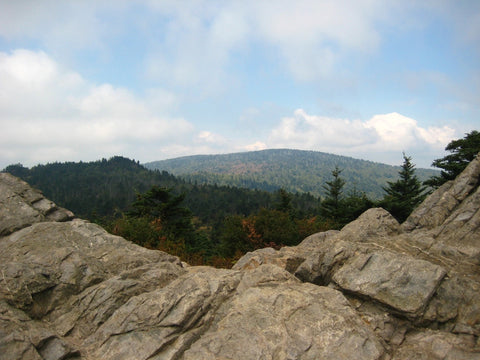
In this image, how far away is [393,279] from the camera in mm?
6930

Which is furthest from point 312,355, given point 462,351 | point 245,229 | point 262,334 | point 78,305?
point 245,229

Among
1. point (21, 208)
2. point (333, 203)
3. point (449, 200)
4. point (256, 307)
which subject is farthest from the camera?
point (333, 203)

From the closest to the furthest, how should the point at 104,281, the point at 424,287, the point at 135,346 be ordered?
the point at 135,346
the point at 424,287
the point at 104,281

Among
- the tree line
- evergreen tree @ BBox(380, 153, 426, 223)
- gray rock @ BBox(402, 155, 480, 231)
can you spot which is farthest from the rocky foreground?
evergreen tree @ BBox(380, 153, 426, 223)

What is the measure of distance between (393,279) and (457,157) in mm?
30042

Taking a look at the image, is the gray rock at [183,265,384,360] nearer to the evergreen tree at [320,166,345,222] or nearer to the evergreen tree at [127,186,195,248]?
the evergreen tree at [127,186,195,248]

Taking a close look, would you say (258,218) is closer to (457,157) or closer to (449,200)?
(449,200)

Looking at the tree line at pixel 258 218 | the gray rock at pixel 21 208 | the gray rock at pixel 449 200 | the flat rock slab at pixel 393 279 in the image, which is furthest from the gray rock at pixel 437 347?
the gray rock at pixel 21 208

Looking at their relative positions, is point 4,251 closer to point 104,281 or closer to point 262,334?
point 104,281

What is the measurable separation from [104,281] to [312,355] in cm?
579

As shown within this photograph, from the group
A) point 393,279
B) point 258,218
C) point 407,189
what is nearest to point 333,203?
point 407,189

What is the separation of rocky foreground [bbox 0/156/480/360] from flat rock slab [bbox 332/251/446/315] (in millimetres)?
25

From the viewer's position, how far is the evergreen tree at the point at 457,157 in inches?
1099

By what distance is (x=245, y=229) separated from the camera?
19781mm
